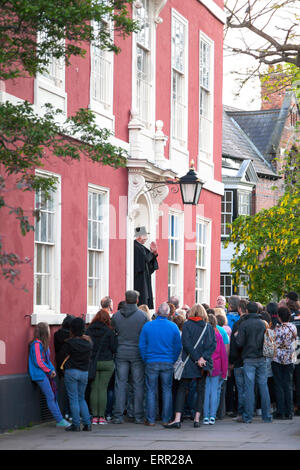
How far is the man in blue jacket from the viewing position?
562 inches

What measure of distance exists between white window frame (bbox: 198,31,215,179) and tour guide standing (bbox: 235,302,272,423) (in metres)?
7.69

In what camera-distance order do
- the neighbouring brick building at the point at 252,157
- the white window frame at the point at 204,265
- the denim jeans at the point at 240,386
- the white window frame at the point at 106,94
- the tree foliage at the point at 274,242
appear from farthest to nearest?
the neighbouring brick building at the point at 252,157 < the tree foliage at the point at 274,242 < the white window frame at the point at 204,265 < the white window frame at the point at 106,94 < the denim jeans at the point at 240,386

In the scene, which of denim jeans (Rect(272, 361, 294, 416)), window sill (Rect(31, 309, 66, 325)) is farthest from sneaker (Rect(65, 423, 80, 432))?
denim jeans (Rect(272, 361, 294, 416))

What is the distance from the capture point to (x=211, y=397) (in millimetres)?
14570

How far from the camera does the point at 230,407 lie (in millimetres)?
16359

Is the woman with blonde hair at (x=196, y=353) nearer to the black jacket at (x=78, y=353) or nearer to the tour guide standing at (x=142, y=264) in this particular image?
the black jacket at (x=78, y=353)

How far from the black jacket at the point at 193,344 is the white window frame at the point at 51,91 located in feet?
11.9

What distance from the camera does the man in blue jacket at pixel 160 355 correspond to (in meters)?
14.3

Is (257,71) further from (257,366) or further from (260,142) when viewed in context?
(260,142)

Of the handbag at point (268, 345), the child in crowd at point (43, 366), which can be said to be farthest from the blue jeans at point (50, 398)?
the handbag at point (268, 345)

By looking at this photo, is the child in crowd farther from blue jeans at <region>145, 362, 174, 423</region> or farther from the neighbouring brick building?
the neighbouring brick building

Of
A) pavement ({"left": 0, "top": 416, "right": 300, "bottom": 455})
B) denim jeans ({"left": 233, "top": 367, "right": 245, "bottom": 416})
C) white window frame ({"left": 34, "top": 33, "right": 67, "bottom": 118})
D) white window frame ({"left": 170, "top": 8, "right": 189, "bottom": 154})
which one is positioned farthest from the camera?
white window frame ({"left": 170, "top": 8, "right": 189, "bottom": 154})

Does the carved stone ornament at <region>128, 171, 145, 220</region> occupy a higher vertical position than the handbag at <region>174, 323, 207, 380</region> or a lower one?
higher

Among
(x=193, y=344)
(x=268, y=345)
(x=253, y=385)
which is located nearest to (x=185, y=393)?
(x=193, y=344)
